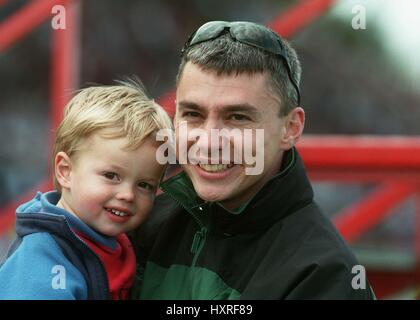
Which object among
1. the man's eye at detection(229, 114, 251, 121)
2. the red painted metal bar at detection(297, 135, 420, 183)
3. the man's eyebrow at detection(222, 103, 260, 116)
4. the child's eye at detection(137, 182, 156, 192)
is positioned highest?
the red painted metal bar at detection(297, 135, 420, 183)

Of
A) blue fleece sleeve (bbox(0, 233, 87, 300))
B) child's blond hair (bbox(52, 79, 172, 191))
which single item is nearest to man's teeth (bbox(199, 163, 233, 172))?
child's blond hair (bbox(52, 79, 172, 191))

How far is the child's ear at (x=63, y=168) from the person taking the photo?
A: 203 centimetres

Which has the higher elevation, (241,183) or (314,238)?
(241,183)

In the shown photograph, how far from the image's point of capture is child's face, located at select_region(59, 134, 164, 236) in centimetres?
194

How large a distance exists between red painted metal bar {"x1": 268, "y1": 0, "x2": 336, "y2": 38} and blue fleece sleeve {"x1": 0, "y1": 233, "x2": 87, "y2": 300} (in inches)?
92.2

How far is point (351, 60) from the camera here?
739cm

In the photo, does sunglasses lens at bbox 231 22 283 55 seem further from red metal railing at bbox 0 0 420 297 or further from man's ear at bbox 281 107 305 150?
red metal railing at bbox 0 0 420 297

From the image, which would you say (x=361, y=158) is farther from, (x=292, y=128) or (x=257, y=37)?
(x=257, y=37)

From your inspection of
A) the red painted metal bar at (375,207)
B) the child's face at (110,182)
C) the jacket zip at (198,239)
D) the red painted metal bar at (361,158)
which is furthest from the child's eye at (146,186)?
the red painted metal bar at (375,207)

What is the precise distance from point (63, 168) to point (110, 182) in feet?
0.56

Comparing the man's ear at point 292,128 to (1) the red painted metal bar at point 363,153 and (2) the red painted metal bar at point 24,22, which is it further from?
(2) the red painted metal bar at point 24,22

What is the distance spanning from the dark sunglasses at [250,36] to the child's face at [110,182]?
31 cm

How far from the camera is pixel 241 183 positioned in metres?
1.86

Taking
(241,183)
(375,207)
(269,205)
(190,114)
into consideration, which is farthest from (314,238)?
(375,207)
